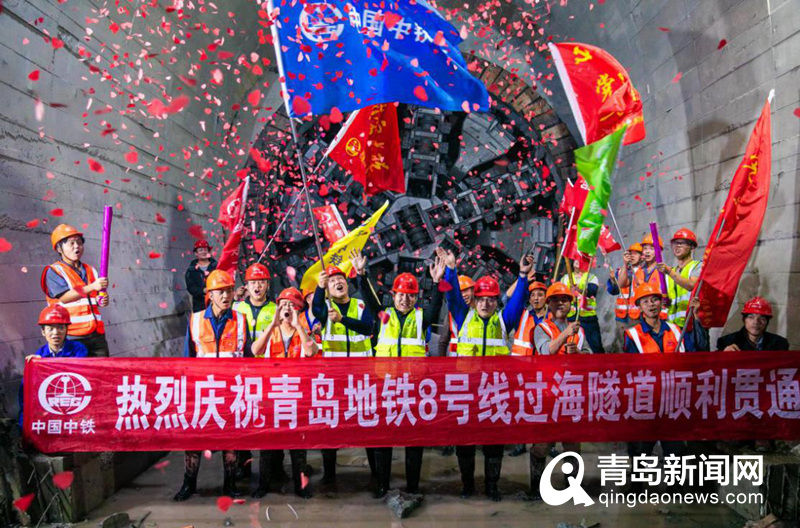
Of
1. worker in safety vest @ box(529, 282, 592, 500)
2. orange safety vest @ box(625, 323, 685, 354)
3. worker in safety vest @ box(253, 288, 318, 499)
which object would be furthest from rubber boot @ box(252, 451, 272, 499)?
orange safety vest @ box(625, 323, 685, 354)

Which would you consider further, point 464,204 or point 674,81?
point 464,204

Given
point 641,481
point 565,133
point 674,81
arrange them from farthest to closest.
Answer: point 565,133 < point 674,81 < point 641,481

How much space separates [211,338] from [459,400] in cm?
197

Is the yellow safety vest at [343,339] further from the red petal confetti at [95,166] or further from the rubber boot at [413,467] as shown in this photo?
the red petal confetti at [95,166]

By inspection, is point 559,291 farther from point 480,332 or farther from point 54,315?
point 54,315

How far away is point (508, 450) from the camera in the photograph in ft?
20.0

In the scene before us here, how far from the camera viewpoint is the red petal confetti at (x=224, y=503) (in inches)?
177

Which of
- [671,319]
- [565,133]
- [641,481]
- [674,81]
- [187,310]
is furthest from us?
[565,133]

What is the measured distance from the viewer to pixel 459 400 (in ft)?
14.1

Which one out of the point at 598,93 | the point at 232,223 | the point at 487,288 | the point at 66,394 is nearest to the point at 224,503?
the point at 66,394

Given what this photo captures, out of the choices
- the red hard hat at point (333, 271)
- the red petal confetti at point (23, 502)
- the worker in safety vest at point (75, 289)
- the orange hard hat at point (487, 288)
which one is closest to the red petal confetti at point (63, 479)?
the red petal confetti at point (23, 502)

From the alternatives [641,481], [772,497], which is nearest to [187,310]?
[641,481]

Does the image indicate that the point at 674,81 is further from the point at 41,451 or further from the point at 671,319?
the point at 41,451

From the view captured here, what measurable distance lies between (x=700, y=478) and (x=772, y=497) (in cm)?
57
